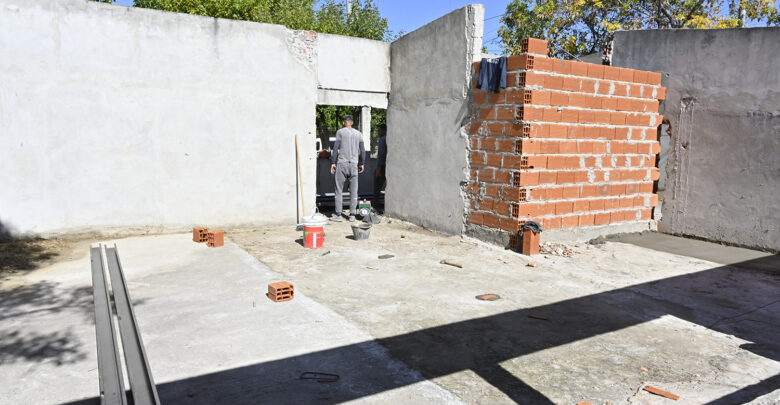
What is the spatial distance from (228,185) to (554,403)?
6285mm

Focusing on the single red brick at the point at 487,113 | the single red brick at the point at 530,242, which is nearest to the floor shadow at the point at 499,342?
the single red brick at the point at 530,242

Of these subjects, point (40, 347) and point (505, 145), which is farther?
point (505, 145)

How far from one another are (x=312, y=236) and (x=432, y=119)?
280 cm

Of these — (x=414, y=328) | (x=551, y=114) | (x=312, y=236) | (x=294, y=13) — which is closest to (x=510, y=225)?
(x=551, y=114)

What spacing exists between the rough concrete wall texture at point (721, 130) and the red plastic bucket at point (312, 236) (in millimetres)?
5305

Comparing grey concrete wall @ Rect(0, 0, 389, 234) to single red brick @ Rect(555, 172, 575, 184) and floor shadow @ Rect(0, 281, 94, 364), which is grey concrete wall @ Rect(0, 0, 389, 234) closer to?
floor shadow @ Rect(0, 281, 94, 364)

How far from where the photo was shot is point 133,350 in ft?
11.2

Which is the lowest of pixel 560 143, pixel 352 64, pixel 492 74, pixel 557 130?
pixel 560 143

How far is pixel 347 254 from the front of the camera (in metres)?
6.49

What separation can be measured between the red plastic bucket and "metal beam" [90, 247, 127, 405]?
244 centimetres

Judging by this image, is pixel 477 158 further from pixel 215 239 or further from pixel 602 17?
pixel 602 17

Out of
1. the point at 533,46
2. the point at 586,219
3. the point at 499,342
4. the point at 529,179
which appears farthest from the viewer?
the point at 586,219

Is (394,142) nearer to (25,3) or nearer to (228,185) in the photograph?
(228,185)

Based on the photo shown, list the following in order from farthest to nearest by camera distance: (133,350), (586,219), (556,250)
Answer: (586,219) < (556,250) < (133,350)
